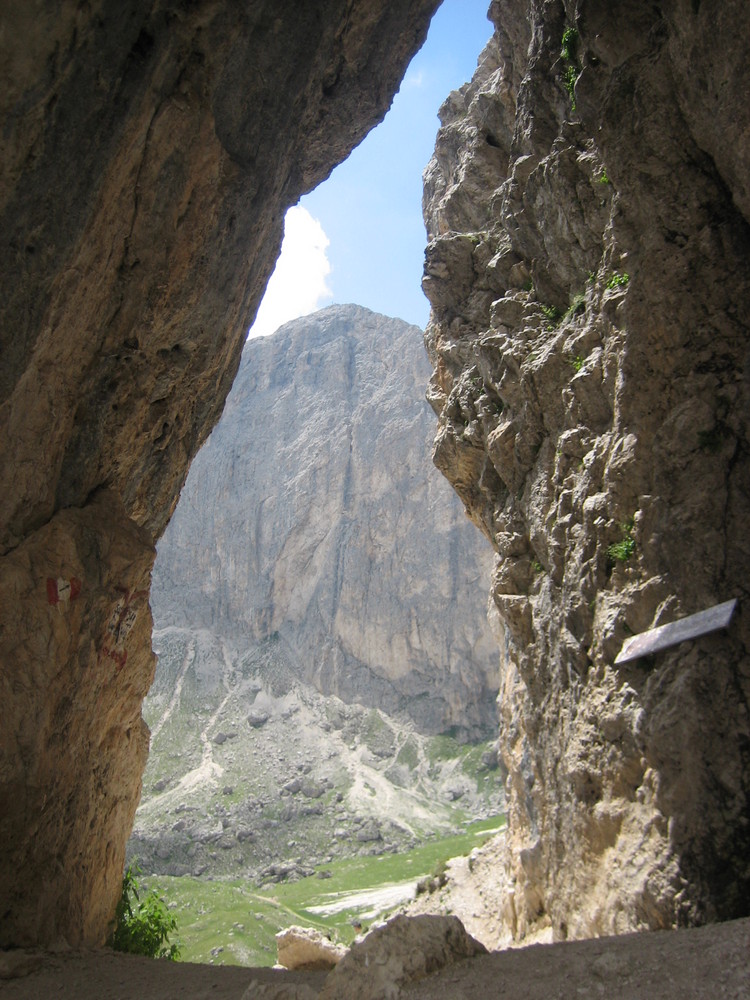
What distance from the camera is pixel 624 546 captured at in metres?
11.4

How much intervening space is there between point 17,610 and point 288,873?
61.2 m

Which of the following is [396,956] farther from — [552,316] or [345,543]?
[345,543]

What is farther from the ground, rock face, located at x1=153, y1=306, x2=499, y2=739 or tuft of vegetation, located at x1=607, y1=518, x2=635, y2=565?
rock face, located at x1=153, y1=306, x2=499, y2=739

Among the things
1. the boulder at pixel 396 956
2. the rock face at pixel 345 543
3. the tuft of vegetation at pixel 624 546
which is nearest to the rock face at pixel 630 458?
the tuft of vegetation at pixel 624 546

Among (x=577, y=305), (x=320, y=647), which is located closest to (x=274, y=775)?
(x=320, y=647)

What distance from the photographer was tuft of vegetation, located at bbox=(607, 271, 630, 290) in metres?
12.7

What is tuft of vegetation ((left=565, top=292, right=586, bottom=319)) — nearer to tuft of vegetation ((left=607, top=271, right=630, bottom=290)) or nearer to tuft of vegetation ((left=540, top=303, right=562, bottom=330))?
tuft of vegetation ((left=540, top=303, right=562, bottom=330))

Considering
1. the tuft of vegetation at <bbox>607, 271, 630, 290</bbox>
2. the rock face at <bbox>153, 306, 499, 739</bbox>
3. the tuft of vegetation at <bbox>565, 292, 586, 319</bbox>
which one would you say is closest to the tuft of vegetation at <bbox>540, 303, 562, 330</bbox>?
the tuft of vegetation at <bbox>565, 292, 586, 319</bbox>

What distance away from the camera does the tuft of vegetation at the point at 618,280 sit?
12.7 metres

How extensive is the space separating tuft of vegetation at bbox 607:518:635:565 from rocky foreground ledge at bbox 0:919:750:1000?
5405 millimetres

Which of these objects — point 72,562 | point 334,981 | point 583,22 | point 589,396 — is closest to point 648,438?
point 589,396

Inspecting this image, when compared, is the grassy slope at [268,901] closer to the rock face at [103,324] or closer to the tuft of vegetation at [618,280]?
the rock face at [103,324]

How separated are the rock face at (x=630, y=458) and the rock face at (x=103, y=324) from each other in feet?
21.9

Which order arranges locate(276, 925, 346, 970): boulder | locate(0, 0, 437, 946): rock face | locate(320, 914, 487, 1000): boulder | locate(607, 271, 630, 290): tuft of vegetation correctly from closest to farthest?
locate(320, 914, 487, 1000): boulder, locate(0, 0, 437, 946): rock face, locate(607, 271, 630, 290): tuft of vegetation, locate(276, 925, 346, 970): boulder
